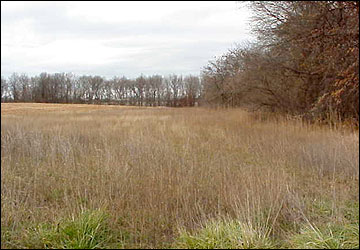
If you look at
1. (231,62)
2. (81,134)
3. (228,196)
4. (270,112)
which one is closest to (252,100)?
(270,112)

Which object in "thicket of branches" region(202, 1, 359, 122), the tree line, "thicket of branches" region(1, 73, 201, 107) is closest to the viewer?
"thicket of branches" region(1, 73, 201, 107)

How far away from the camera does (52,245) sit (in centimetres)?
260

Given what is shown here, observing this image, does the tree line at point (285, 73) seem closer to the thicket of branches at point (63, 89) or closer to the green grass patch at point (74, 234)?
the thicket of branches at point (63, 89)

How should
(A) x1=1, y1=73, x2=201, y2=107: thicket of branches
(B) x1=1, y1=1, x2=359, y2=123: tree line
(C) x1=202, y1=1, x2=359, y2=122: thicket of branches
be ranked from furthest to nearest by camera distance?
(C) x1=202, y1=1, x2=359, y2=122: thicket of branches, (B) x1=1, y1=1, x2=359, y2=123: tree line, (A) x1=1, y1=73, x2=201, y2=107: thicket of branches

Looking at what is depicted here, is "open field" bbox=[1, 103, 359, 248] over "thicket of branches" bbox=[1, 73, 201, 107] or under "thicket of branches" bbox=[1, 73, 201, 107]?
under

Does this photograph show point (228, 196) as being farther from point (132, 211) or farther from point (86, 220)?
point (86, 220)

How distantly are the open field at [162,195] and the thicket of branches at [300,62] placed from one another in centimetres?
296

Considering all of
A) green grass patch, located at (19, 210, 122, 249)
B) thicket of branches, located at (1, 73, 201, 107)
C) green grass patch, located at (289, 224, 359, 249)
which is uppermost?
thicket of branches, located at (1, 73, 201, 107)

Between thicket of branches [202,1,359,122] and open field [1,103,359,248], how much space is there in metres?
2.96

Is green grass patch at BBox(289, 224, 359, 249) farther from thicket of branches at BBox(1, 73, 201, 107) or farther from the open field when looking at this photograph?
thicket of branches at BBox(1, 73, 201, 107)

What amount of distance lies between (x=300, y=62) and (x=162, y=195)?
9136 millimetres

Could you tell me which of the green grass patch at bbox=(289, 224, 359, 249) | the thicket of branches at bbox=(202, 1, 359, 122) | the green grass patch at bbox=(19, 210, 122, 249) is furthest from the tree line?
the green grass patch at bbox=(289, 224, 359, 249)

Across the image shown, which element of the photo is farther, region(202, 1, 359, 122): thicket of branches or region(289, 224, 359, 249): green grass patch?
region(202, 1, 359, 122): thicket of branches

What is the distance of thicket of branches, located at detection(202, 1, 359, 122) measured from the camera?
712 centimetres
